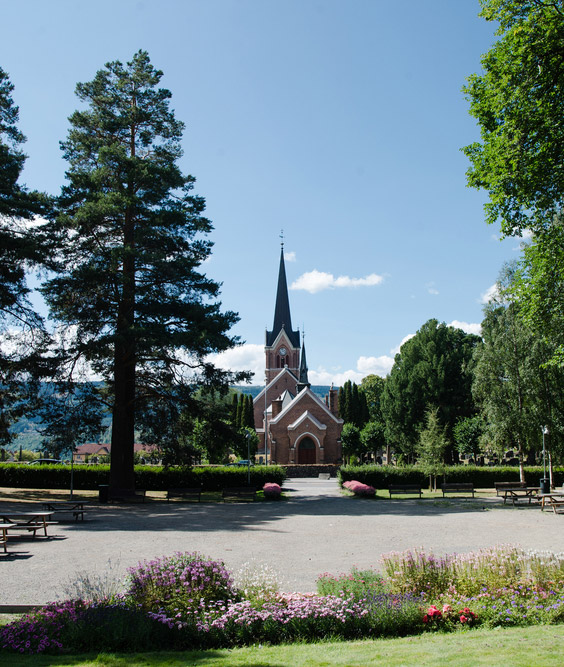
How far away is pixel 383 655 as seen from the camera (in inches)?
217

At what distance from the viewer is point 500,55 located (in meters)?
13.7

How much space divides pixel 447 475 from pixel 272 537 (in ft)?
78.6

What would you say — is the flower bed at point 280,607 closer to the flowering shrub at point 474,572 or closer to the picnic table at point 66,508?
the flowering shrub at point 474,572

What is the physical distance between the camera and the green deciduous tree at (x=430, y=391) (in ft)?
166

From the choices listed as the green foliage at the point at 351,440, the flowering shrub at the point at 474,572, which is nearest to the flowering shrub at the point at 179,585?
the flowering shrub at the point at 474,572

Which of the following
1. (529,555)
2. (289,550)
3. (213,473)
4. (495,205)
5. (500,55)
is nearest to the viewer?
(529,555)

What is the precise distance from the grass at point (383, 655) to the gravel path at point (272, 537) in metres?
2.64

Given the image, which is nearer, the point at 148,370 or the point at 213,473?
the point at 148,370

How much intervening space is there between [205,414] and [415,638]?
19.9m

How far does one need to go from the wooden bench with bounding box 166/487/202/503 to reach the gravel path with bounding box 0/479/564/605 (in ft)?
7.15

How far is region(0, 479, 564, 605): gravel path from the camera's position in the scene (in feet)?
34.0

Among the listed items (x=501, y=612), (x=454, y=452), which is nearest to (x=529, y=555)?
(x=501, y=612)

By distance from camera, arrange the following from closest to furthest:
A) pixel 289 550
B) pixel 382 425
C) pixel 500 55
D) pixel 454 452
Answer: pixel 289 550 → pixel 500 55 → pixel 454 452 → pixel 382 425

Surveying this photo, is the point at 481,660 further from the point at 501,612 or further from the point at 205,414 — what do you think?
the point at 205,414
